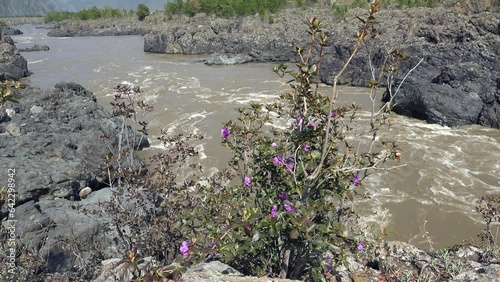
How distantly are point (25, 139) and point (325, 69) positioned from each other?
71.7 feet

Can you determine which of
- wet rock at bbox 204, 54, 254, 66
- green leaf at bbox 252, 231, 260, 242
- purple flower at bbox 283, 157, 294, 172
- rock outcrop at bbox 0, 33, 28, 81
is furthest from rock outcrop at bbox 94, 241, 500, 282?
rock outcrop at bbox 0, 33, 28, 81

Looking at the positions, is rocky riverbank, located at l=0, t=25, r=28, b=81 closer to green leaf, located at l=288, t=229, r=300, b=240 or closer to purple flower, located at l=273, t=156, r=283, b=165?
purple flower, located at l=273, t=156, r=283, b=165

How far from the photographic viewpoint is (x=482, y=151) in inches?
585

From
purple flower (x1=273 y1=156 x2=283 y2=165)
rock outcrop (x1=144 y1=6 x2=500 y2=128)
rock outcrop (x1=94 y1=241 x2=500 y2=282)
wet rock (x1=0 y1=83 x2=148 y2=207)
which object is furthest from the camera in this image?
rock outcrop (x1=144 y1=6 x2=500 y2=128)

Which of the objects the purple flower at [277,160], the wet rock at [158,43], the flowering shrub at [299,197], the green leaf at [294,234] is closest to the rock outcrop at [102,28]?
the wet rock at [158,43]

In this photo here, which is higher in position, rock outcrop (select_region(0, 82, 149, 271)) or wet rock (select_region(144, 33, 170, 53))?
wet rock (select_region(144, 33, 170, 53))

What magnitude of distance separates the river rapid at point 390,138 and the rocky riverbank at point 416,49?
3.79ft

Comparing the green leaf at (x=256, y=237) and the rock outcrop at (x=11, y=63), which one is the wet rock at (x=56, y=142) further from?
the rock outcrop at (x=11, y=63)

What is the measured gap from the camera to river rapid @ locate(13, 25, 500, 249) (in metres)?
10.2

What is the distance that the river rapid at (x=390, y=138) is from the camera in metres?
10.2

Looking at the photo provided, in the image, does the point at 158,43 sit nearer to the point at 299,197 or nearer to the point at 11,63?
the point at 11,63

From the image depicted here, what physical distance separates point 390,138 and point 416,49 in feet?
53.0

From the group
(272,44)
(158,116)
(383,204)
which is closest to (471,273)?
(383,204)

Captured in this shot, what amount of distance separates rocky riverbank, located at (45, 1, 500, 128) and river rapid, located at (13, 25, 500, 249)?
1156 mm
